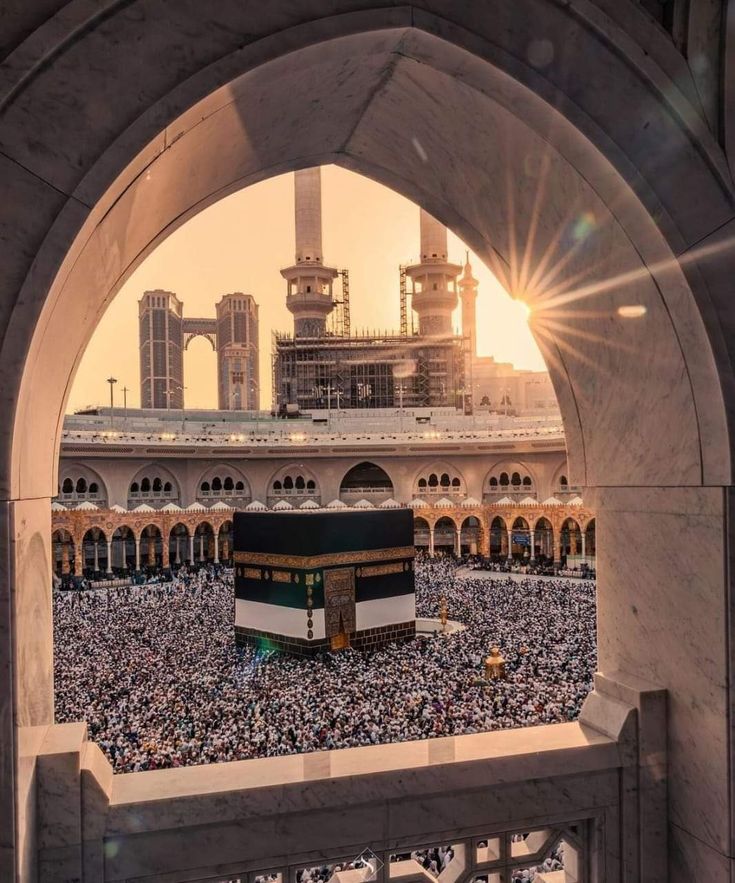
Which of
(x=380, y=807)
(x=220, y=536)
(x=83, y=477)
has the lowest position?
(x=220, y=536)

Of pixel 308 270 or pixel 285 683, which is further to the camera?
pixel 308 270

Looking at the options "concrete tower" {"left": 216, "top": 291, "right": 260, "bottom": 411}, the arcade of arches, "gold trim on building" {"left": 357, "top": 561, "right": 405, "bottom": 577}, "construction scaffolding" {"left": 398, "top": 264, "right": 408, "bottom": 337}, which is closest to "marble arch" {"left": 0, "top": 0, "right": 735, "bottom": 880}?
"gold trim on building" {"left": 357, "top": 561, "right": 405, "bottom": 577}

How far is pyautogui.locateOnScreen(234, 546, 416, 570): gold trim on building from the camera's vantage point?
45.9ft

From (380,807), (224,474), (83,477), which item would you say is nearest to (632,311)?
(380,807)

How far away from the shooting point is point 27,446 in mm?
1554

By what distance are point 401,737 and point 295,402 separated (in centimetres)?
3573

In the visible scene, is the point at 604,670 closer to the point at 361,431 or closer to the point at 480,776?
the point at 480,776

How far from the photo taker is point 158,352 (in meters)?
80.6

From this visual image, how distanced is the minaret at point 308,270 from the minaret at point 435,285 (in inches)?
236

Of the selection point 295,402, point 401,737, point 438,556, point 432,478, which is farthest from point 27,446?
point 295,402

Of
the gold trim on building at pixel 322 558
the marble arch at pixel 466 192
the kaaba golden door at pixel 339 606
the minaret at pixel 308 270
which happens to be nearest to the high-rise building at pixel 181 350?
the minaret at pixel 308 270

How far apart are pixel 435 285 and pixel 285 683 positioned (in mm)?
37129

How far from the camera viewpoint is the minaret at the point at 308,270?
42750 millimetres

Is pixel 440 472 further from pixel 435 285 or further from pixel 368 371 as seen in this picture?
pixel 435 285
